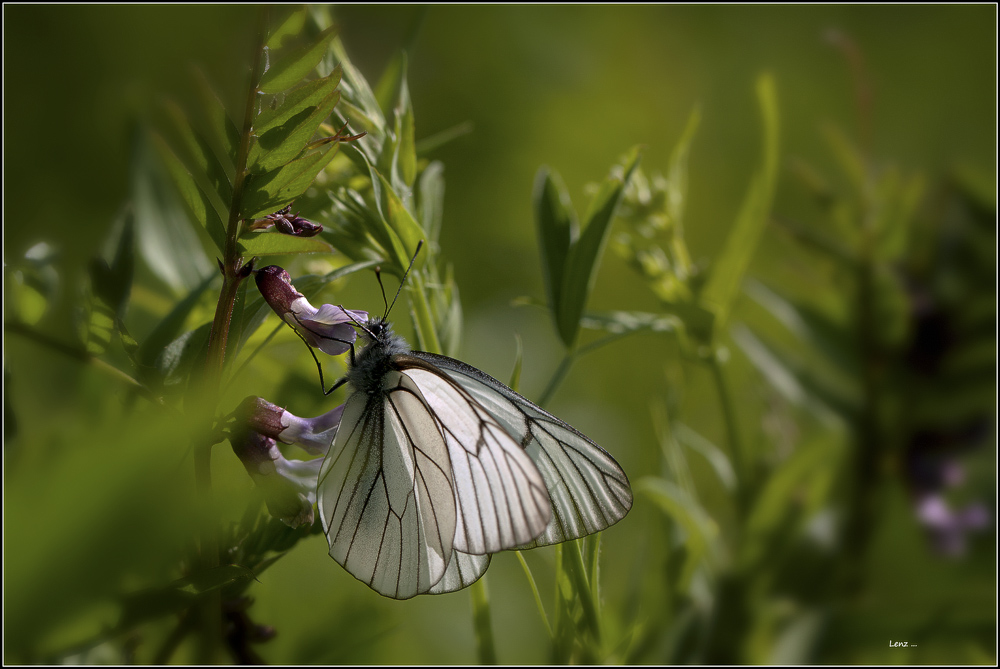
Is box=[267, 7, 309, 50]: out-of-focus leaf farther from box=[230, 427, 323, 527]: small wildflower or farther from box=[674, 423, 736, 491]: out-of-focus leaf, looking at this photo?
box=[674, 423, 736, 491]: out-of-focus leaf

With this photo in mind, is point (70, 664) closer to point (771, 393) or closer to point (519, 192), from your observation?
point (771, 393)

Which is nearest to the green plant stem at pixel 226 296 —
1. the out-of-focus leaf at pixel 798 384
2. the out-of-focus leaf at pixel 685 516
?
the out-of-focus leaf at pixel 685 516

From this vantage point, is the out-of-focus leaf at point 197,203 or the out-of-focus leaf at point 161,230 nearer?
the out-of-focus leaf at point 197,203

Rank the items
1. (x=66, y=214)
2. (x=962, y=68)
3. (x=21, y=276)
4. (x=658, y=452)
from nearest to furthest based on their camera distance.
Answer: (x=21, y=276)
(x=658, y=452)
(x=66, y=214)
(x=962, y=68)

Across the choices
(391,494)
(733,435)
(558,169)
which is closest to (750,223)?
(733,435)

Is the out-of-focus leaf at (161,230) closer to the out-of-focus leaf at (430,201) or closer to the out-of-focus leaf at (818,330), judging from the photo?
the out-of-focus leaf at (430,201)

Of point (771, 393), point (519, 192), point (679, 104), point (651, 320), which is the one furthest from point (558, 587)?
point (679, 104)

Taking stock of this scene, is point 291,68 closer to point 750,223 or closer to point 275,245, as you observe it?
point 275,245
